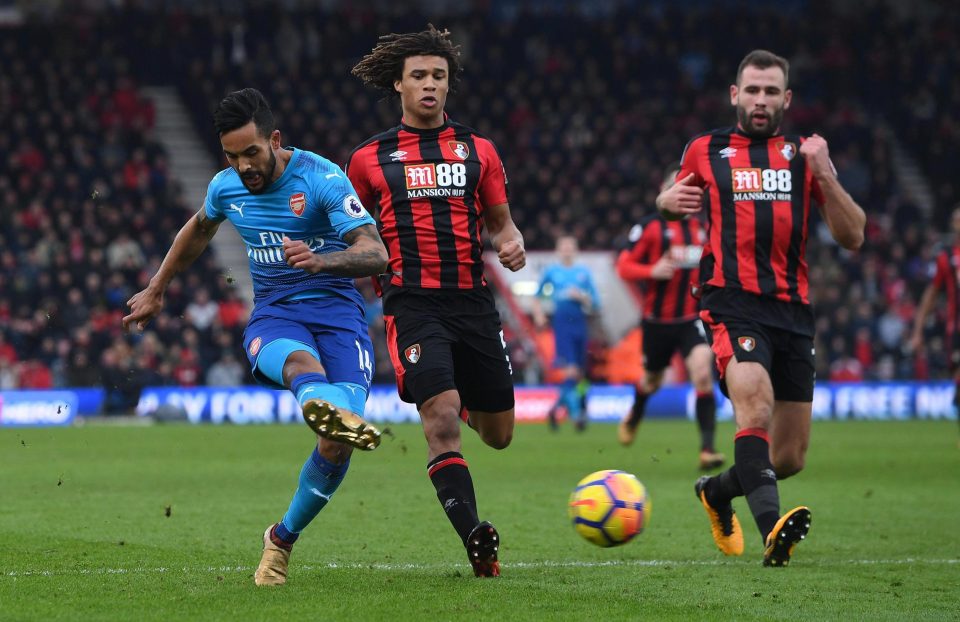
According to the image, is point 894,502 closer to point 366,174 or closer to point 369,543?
point 369,543

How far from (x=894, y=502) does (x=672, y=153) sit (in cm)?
1886

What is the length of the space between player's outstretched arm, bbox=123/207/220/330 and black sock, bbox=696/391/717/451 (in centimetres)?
649

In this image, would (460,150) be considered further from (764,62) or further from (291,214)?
(764,62)

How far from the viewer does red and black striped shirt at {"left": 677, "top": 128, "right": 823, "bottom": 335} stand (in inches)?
282

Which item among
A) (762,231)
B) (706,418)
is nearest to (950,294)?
(706,418)

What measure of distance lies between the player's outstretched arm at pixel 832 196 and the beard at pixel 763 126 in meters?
0.34

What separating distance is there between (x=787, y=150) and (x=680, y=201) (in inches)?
25.4

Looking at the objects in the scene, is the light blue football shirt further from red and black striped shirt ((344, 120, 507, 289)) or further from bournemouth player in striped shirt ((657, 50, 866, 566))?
bournemouth player in striped shirt ((657, 50, 866, 566))

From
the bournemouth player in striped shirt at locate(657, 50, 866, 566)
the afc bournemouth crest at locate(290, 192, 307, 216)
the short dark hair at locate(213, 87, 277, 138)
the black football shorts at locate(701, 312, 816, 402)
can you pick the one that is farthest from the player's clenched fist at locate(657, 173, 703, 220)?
the short dark hair at locate(213, 87, 277, 138)

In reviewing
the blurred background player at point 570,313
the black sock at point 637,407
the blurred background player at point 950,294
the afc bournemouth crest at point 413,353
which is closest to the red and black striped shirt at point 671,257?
the black sock at point 637,407

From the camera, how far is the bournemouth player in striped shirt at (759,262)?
7012 mm

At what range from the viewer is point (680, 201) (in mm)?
7145

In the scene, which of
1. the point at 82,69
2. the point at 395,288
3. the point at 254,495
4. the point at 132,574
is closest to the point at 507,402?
the point at 395,288

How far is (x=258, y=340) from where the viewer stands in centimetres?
608
